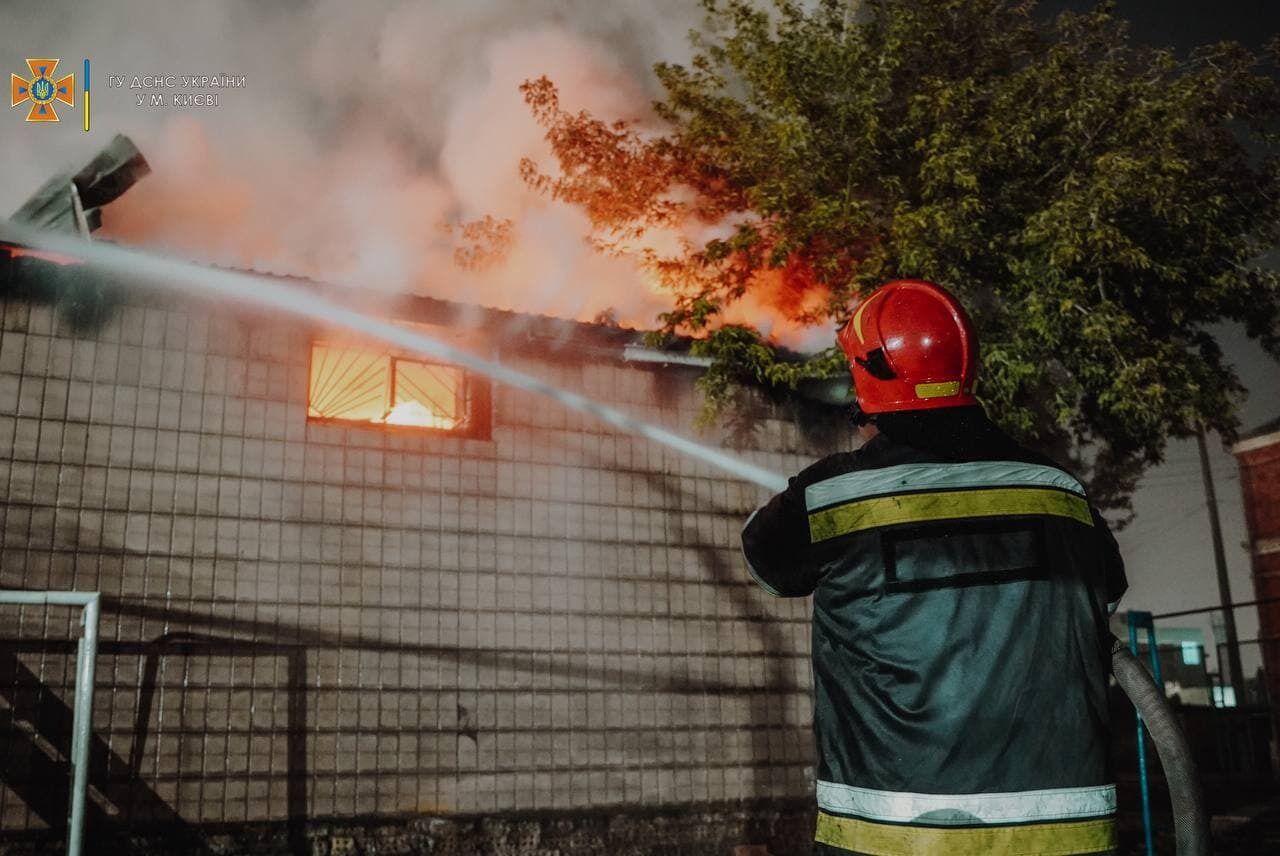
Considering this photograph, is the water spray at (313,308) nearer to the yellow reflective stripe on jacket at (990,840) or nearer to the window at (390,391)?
the window at (390,391)

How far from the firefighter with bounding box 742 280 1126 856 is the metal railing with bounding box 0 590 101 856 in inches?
166

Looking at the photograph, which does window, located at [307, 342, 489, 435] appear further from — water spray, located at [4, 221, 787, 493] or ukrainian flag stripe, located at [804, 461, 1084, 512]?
ukrainian flag stripe, located at [804, 461, 1084, 512]

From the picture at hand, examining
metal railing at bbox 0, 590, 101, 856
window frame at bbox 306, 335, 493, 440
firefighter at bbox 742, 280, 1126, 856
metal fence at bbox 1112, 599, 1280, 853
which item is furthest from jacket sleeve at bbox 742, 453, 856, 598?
metal fence at bbox 1112, 599, 1280, 853

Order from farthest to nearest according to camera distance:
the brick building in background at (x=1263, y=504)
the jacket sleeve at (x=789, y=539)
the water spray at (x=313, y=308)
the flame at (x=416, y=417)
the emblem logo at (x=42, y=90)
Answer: the brick building in background at (x=1263, y=504), the emblem logo at (x=42, y=90), the flame at (x=416, y=417), the water spray at (x=313, y=308), the jacket sleeve at (x=789, y=539)

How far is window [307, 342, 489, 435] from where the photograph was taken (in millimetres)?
7113

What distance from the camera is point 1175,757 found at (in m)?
2.34

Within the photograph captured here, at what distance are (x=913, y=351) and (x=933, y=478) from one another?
1.07 ft

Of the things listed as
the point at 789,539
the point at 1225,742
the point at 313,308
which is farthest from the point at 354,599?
the point at 1225,742

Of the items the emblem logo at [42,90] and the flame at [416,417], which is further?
the emblem logo at [42,90]

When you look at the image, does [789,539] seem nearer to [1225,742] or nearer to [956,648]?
[956,648]

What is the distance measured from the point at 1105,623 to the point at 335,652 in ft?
17.3

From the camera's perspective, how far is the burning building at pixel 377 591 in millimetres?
6047

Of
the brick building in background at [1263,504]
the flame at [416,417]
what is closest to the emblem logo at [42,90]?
the flame at [416,417]

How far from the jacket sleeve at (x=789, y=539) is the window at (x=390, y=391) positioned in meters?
5.09
